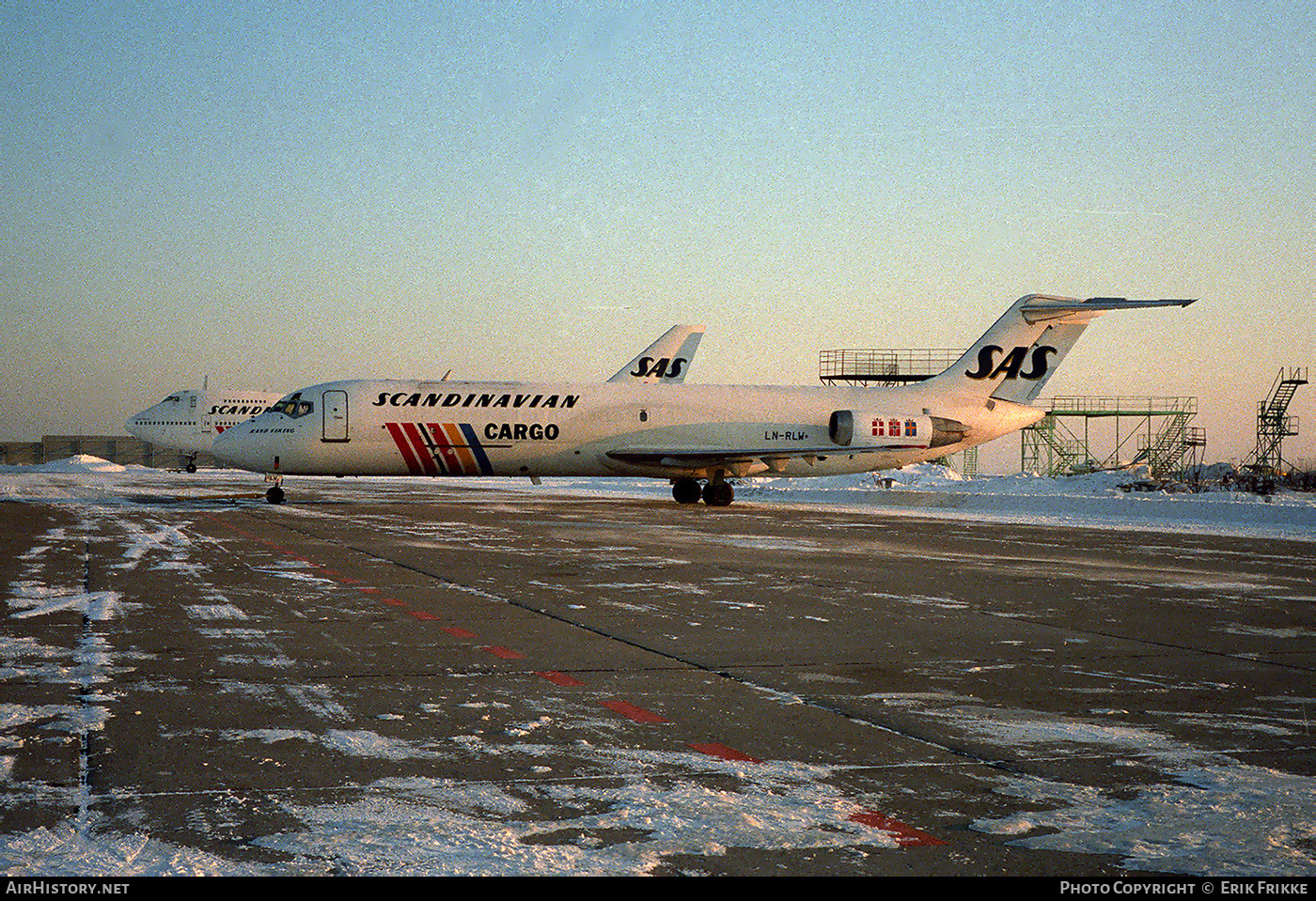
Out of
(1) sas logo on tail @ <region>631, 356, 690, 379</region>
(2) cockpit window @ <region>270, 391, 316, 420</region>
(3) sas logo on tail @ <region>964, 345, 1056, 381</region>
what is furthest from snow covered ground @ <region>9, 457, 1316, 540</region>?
(2) cockpit window @ <region>270, 391, 316, 420</region>

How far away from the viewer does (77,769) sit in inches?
204

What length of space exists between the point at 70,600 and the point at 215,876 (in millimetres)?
8308

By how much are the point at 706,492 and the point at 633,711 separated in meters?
26.8

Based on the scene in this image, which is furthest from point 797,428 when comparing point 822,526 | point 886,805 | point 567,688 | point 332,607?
point 886,805

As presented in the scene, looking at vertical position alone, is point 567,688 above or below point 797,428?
below

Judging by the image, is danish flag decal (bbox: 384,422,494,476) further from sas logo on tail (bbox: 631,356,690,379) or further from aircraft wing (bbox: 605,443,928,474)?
sas logo on tail (bbox: 631,356,690,379)

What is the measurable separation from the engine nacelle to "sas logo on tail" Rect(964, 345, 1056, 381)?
7.63 ft

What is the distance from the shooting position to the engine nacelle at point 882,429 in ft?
113

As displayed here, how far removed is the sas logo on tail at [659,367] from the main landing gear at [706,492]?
510 inches

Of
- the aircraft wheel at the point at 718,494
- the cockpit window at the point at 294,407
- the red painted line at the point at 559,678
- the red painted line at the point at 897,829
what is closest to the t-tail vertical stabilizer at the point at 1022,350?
the aircraft wheel at the point at 718,494

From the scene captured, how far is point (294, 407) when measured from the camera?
31.1 meters

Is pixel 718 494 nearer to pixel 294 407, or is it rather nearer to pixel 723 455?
pixel 723 455

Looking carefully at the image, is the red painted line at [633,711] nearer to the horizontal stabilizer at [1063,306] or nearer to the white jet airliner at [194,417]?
the horizontal stabilizer at [1063,306]
